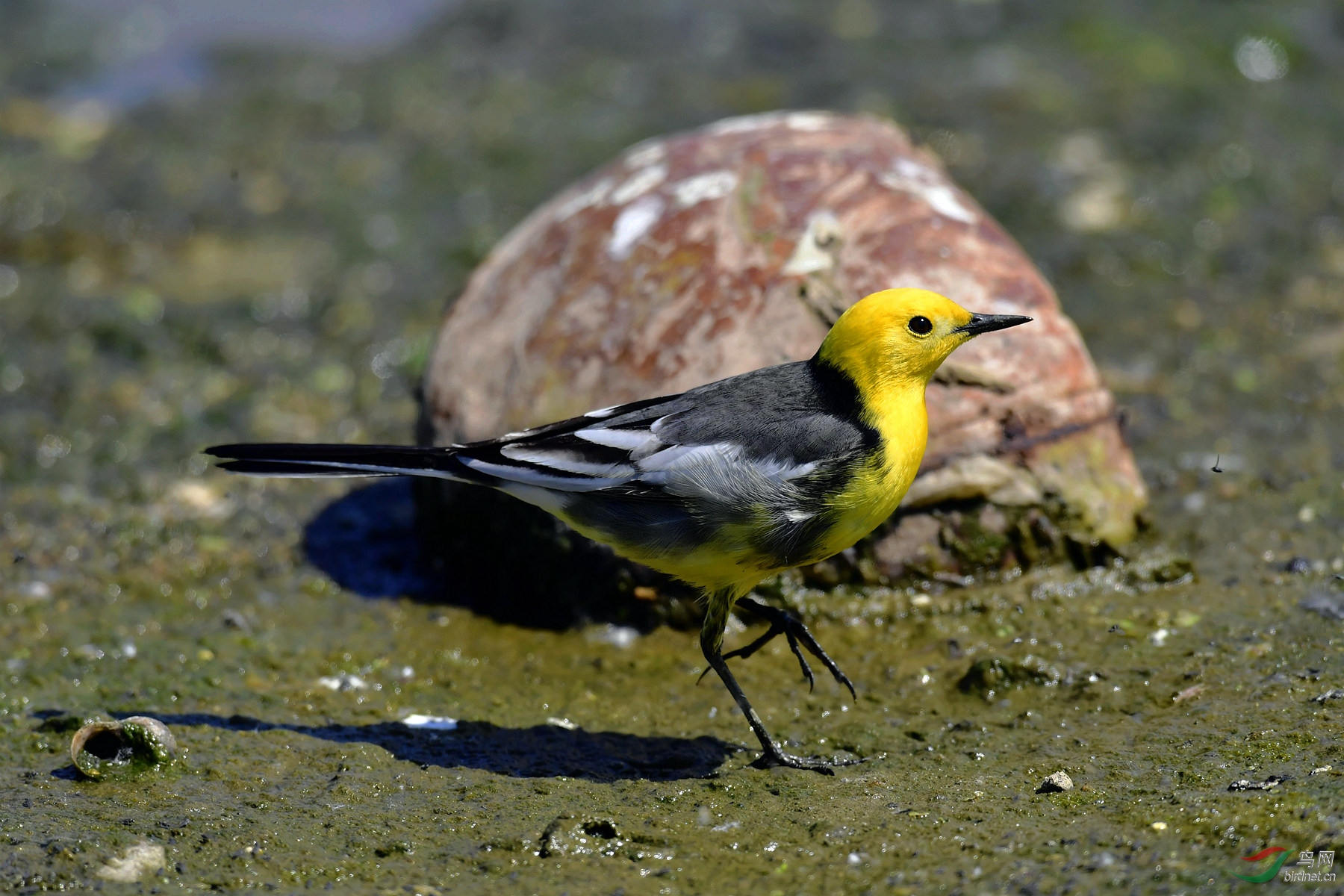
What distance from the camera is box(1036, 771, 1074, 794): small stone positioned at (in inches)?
144

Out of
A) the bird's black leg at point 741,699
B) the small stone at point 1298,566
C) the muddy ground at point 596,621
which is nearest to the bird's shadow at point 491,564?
the muddy ground at point 596,621

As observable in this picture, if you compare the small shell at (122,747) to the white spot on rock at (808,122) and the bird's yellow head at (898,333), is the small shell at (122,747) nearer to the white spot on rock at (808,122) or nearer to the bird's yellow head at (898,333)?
the bird's yellow head at (898,333)

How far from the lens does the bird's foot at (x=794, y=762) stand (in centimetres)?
406

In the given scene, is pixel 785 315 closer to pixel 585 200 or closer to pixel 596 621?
pixel 585 200

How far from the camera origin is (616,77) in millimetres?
9719

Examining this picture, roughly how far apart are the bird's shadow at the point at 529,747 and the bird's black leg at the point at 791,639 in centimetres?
36

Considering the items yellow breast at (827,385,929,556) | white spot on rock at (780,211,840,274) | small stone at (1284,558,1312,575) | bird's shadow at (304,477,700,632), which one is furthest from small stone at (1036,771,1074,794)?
white spot on rock at (780,211,840,274)

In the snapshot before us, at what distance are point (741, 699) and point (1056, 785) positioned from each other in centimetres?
104

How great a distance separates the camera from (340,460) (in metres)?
4.29

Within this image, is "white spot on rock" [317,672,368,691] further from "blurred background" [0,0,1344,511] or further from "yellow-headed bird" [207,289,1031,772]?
"blurred background" [0,0,1344,511]

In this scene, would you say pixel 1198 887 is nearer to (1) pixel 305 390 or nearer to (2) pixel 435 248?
(1) pixel 305 390

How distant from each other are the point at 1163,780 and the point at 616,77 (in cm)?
739

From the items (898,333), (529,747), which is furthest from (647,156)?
(529,747)

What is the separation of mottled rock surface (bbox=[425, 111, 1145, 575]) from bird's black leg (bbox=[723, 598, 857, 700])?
0.70 metres
